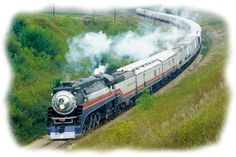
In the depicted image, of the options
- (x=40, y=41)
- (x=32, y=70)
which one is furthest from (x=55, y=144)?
(x=40, y=41)

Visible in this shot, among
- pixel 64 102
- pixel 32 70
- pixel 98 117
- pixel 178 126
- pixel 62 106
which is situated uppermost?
pixel 178 126

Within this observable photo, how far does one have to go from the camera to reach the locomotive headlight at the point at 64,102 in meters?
14.8

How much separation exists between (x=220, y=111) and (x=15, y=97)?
8.75 m

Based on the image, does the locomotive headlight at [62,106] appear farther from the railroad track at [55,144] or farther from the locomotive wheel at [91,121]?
the locomotive wheel at [91,121]

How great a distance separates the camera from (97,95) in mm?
16531

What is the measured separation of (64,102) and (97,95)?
202 centimetres

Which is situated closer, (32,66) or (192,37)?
(32,66)

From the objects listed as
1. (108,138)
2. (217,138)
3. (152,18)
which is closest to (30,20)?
(108,138)

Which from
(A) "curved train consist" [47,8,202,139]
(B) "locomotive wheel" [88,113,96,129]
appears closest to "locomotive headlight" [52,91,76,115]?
(A) "curved train consist" [47,8,202,139]

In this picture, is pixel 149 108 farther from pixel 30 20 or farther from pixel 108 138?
pixel 30 20

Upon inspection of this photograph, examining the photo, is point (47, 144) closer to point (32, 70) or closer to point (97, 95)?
point (97, 95)

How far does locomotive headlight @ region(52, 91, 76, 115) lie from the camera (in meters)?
14.8

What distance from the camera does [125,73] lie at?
65.3 ft

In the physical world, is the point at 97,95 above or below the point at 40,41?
below
